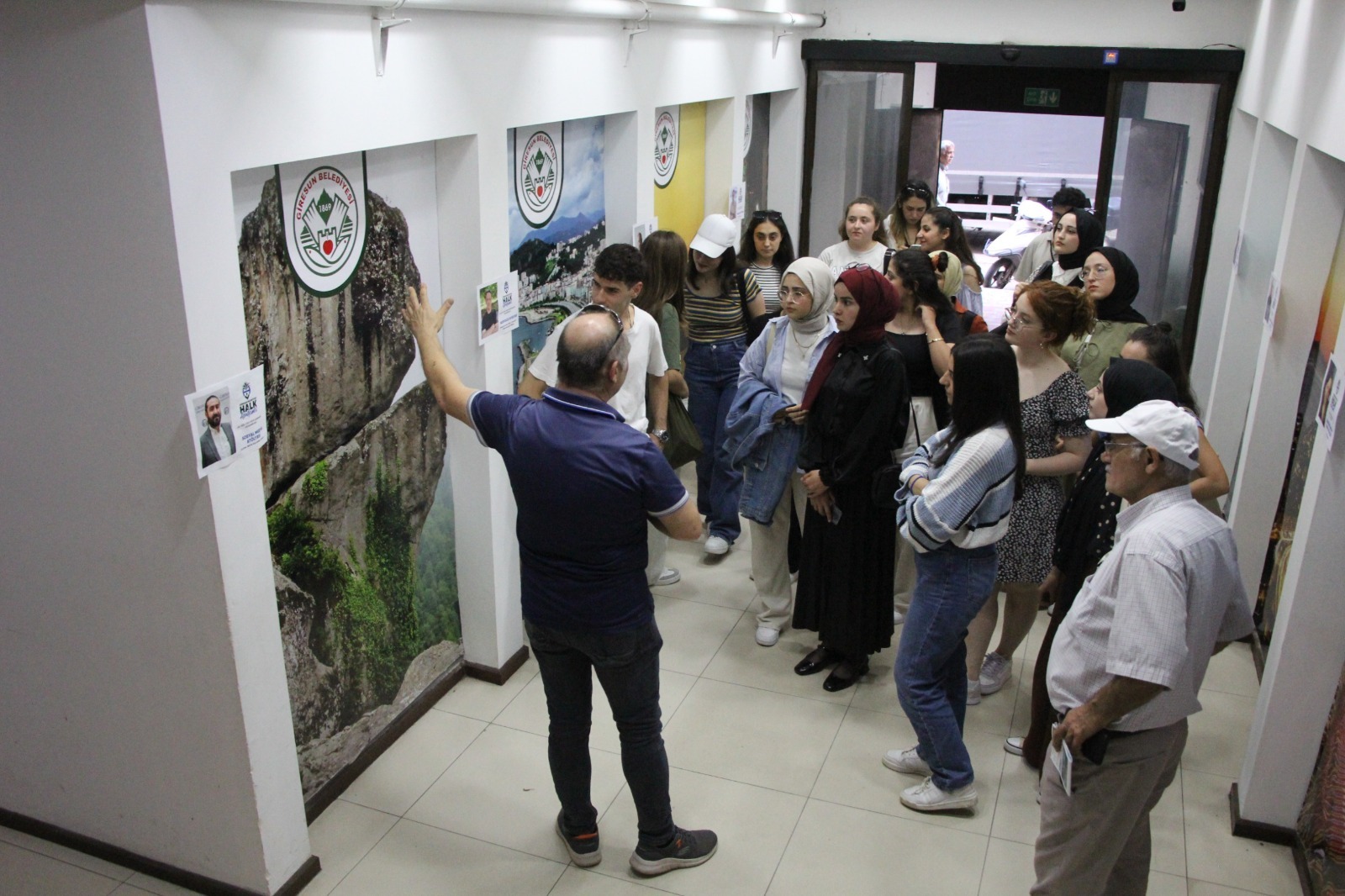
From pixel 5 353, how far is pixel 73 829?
59.8 inches

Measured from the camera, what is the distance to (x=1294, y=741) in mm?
3363

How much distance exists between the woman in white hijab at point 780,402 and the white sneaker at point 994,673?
3.07 feet

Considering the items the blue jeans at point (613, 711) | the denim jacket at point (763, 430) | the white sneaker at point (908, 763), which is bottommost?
the white sneaker at point (908, 763)

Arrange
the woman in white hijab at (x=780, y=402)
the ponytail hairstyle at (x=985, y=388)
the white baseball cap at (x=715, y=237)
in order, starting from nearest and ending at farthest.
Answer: the ponytail hairstyle at (x=985, y=388), the woman in white hijab at (x=780, y=402), the white baseball cap at (x=715, y=237)

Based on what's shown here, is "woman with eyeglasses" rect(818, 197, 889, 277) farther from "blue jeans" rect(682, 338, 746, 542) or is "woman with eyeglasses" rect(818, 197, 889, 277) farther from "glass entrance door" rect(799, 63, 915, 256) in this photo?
"glass entrance door" rect(799, 63, 915, 256)

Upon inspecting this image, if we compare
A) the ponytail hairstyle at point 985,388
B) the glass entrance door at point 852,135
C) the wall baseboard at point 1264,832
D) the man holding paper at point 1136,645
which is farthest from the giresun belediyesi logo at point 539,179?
the glass entrance door at point 852,135

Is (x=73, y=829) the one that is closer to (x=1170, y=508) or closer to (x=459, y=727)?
(x=459, y=727)

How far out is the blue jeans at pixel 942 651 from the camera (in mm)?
3275

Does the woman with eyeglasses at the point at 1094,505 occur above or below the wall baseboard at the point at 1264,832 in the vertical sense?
above

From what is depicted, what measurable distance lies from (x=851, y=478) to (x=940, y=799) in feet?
3.73

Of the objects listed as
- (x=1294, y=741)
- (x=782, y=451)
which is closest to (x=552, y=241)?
(x=782, y=451)

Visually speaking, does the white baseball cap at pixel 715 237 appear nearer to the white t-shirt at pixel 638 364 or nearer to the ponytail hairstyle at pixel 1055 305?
the white t-shirt at pixel 638 364

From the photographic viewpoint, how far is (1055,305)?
3.82 m

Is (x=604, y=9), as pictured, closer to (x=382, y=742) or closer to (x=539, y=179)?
(x=539, y=179)
